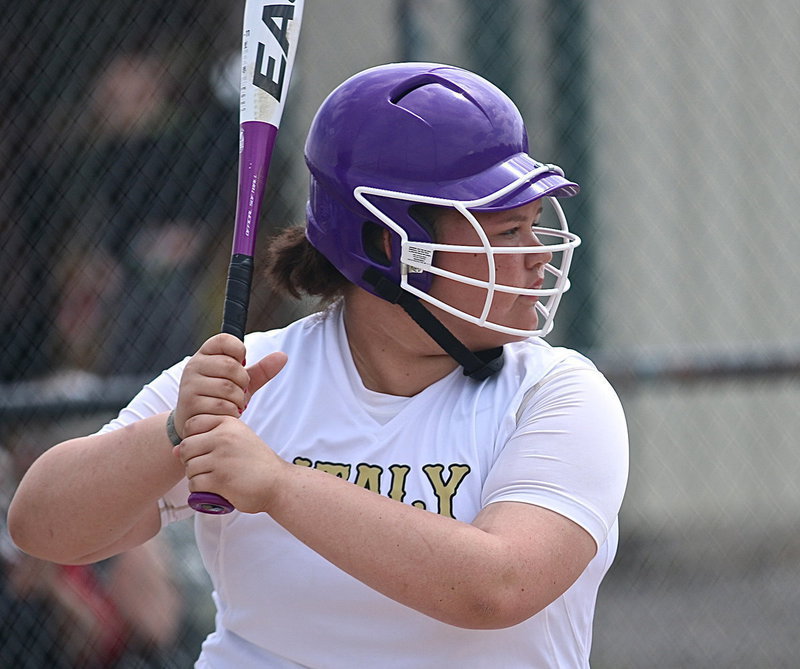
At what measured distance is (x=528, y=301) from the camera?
1.94m

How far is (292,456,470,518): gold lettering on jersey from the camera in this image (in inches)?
71.8

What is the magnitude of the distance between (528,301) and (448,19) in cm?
211

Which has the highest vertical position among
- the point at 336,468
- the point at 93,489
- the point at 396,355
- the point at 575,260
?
the point at 396,355

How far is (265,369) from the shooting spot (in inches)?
74.4

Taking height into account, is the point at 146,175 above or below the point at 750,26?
below

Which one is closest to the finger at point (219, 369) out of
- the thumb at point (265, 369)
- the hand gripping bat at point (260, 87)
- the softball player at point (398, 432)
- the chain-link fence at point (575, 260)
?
the softball player at point (398, 432)

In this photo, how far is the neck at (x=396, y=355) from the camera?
1997 mm

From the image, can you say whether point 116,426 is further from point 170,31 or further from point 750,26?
point 750,26

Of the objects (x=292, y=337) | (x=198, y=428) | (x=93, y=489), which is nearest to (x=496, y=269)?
(x=292, y=337)

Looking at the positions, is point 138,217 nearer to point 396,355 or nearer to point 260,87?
point 260,87

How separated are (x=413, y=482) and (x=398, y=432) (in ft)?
0.30

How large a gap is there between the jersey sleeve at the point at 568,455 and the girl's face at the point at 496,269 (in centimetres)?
12

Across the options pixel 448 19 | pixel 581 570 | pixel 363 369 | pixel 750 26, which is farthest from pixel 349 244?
pixel 750 26

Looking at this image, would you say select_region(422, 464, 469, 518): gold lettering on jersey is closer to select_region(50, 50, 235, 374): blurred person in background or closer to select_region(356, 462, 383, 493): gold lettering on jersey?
select_region(356, 462, 383, 493): gold lettering on jersey
